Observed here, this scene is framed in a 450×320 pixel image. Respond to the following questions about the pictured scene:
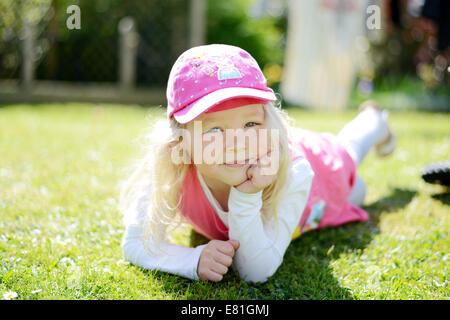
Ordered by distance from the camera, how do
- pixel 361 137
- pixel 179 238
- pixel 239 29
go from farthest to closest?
pixel 239 29
pixel 361 137
pixel 179 238

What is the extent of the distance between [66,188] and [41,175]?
35 cm

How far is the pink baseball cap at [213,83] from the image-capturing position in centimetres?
157

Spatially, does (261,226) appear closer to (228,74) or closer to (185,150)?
(185,150)

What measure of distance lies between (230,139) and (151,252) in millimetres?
558

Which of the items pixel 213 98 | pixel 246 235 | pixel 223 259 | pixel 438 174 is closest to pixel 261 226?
pixel 246 235

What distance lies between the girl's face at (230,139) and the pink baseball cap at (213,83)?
0.11ft

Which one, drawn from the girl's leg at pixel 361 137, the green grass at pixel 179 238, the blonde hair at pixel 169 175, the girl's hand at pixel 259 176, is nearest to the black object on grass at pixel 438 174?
the green grass at pixel 179 238

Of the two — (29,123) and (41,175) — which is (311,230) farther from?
(29,123)

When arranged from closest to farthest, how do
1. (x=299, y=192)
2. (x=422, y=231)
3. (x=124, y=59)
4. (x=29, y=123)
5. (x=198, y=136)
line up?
1. (x=198, y=136)
2. (x=299, y=192)
3. (x=422, y=231)
4. (x=29, y=123)
5. (x=124, y=59)

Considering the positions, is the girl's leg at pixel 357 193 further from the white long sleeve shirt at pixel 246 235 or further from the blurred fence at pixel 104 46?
the blurred fence at pixel 104 46

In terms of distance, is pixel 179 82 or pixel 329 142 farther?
pixel 329 142

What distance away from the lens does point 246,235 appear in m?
1.72
